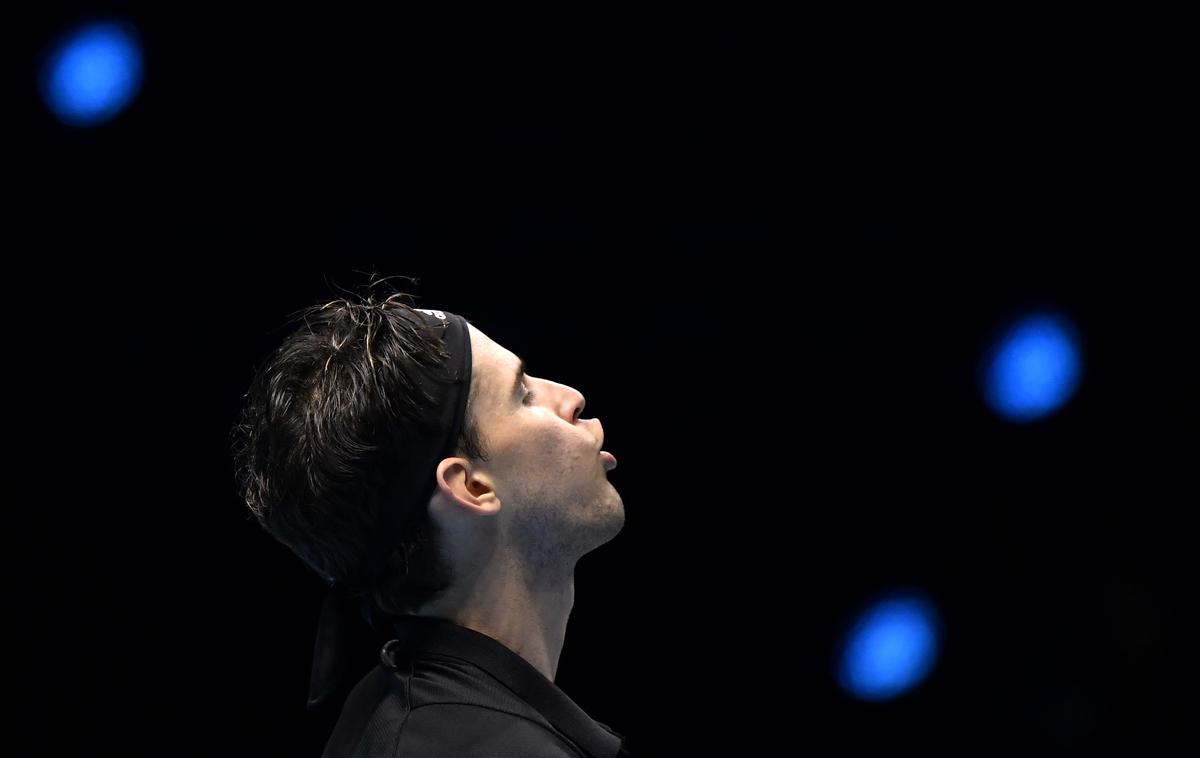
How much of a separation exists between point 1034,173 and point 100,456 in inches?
93.4

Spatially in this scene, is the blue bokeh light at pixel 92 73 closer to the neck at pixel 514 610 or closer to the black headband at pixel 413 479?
the black headband at pixel 413 479

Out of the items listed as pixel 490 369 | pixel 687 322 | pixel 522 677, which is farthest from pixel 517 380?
pixel 687 322

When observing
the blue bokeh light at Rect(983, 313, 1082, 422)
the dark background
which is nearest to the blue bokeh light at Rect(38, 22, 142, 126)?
the dark background

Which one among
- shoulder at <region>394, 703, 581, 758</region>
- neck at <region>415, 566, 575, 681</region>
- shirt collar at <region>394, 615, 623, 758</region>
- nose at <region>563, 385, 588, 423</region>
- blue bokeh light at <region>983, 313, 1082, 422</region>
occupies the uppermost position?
blue bokeh light at <region>983, 313, 1082, 422</region>

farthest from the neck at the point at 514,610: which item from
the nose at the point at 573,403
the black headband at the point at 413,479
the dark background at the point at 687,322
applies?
the dark background at the point at 687,322

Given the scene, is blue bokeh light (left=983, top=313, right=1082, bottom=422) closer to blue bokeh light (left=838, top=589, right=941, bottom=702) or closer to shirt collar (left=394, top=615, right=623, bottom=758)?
blue bokeh light (left=838, top=589, right=941, bottom=702)

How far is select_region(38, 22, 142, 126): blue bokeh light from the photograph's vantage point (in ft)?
9.41

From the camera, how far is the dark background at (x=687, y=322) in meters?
3.11

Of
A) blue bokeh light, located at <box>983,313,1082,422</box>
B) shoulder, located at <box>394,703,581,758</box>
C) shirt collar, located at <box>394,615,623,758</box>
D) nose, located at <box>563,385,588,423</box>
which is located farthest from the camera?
blue bokeh light, located at <box>983,313,1082,422</box>

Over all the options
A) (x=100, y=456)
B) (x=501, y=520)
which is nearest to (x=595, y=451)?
(x=501, y=520)

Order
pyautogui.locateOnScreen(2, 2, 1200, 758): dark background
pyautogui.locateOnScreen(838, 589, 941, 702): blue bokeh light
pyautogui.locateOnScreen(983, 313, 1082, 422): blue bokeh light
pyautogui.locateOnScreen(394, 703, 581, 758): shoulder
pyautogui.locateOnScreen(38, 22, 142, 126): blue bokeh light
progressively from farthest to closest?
1. pyautogui.locateOnScreen(838, 589, 941, 702): blue bokeh light
2. pyautogui.locateOnScreen(983, 313, 1082, 422): blue bokeh light
3. pyautogui.locateOnScreen(2, 2, 1200, 758): dark background
4. pyautogui.locateOnScreen(38, 22, 142, 126): blue bokeh light
5. pyautogui.locateOnScreen(394, 703, 581, 758): shoulder

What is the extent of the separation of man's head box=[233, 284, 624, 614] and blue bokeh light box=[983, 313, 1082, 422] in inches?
67.8

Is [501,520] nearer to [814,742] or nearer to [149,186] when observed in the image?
[149,186]

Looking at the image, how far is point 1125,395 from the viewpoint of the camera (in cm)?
352
